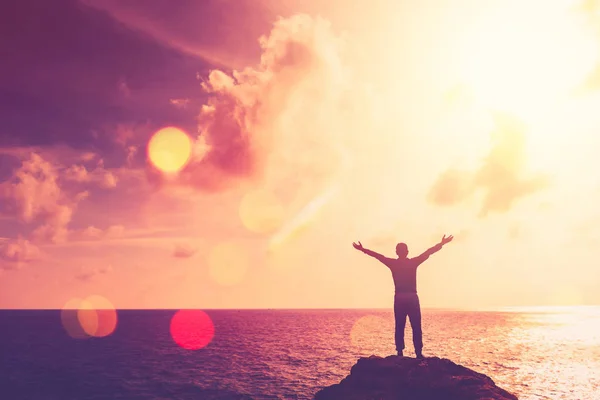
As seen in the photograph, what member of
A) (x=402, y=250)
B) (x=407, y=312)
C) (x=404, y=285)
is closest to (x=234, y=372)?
(x=407, y=312)

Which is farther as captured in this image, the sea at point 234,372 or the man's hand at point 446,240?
the sea at point 234,372

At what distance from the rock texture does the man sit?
104 centimetres

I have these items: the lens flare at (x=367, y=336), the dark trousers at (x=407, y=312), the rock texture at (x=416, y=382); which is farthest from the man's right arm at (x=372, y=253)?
the lens flare at (x=367, y=336)

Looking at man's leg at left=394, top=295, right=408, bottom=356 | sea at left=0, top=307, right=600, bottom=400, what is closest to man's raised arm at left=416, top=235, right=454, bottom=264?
man's leg at left=394, top=295, right=408, bottom=356

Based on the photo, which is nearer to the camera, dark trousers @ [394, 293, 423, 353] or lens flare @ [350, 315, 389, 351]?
dark trousers @ [394, 293, 423, 353]

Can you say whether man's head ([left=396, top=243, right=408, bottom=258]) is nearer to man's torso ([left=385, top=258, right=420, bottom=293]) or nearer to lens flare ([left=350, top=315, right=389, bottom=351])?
man's torso ([left=385, top=258, right=420, bottom=293])

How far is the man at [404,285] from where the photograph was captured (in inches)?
564

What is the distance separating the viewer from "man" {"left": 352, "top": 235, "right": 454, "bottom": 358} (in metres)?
14.3

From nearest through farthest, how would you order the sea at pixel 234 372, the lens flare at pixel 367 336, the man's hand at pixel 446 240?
the man's hand at pixel 446 240, the sea at pixel 234 372, the lens flare at pixel 367 336

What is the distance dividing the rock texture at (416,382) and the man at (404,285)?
104 centimetres

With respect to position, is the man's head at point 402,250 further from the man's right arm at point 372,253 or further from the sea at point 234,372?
the sea at point 234,372

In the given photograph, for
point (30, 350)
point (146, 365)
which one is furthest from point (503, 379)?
point (30, 350)

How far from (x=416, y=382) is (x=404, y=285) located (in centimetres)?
358

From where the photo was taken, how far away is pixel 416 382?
14.5 metres
